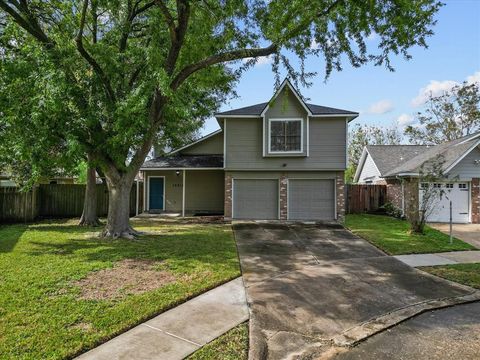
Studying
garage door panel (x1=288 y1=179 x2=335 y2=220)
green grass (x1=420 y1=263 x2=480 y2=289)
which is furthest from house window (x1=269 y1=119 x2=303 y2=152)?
green grass (x1=420 y1=263 x2=480 y2=289)

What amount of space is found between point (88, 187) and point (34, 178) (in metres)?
4.89

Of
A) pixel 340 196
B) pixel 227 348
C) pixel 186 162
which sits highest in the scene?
pixel 186 162

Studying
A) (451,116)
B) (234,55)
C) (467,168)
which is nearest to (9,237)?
(234,55)

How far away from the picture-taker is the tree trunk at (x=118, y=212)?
10.7 meters

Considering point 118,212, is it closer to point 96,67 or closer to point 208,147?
point 96,67

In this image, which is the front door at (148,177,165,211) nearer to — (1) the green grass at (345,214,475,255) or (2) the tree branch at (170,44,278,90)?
(2) the tree branch at (170,44,278,90)

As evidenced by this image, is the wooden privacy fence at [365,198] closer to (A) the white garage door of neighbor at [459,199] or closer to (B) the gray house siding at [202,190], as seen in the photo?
(A) the white garage door of neighbor at [459,199]

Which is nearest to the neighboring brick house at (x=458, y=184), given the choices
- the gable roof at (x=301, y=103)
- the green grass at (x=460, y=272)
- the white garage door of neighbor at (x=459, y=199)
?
the white garage door of neighbor at (x=459, y=199)

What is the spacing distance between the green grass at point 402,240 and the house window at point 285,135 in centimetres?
459

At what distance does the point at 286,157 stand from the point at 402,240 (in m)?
6.59

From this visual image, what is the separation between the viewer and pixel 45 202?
16234 mm

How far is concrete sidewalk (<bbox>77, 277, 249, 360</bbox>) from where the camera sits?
3626mm

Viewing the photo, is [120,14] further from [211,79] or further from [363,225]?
[363,225]

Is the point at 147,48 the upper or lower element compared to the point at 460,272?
upper
